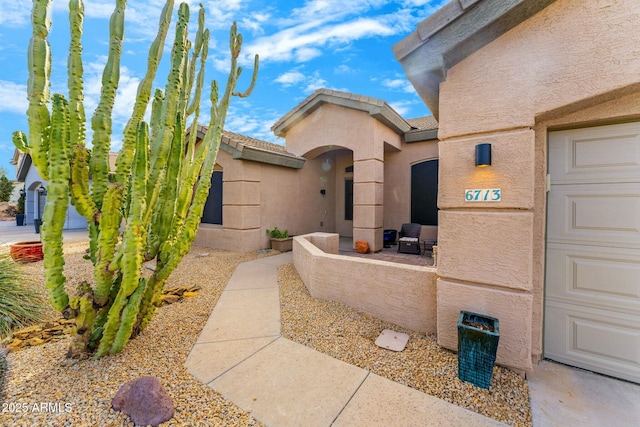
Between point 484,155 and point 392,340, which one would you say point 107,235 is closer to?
point 392,340

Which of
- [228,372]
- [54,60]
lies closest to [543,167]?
[228,372]

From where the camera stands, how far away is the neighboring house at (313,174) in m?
8.58

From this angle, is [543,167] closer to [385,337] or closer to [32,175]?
[385,337]

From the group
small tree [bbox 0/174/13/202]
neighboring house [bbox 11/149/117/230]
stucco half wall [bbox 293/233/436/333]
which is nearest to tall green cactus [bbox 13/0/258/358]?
stucco half wall [bbox 293/233/436/333]

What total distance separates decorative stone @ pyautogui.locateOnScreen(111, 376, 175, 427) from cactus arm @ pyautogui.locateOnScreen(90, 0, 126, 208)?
1.96 metres

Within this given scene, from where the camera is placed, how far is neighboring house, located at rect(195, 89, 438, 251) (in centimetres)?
858

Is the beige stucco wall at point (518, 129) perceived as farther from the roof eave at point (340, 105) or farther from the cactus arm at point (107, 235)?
the roof eave at point (340, 105)

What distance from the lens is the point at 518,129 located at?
2.84 m

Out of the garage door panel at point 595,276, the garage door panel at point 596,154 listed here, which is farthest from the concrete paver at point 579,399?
the garage door panel at point 596,154

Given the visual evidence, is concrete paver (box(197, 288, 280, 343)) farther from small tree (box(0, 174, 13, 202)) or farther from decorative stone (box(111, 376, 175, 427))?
small tree (box(0, 174, 13, 202))

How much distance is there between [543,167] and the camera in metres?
2.98

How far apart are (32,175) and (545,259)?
27183 mm

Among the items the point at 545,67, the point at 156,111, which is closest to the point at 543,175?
the point at 545,67

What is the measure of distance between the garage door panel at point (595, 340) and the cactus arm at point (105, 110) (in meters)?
5.49
